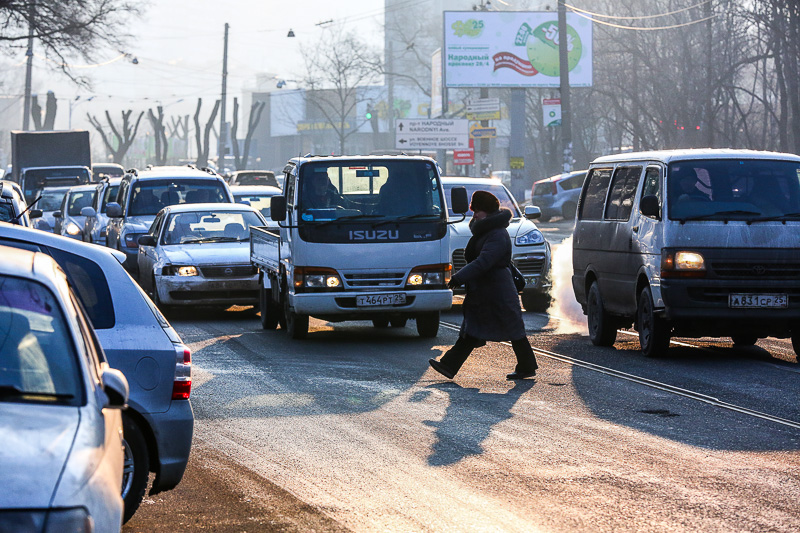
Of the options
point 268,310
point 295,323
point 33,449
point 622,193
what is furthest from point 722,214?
point 33,449

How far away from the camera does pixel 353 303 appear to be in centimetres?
1362

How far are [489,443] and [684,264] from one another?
4494 mm

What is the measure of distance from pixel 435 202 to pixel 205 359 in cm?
319

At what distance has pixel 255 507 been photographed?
250 inches

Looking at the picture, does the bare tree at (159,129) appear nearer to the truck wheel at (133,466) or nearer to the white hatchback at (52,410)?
the truck wheel at (133,466)

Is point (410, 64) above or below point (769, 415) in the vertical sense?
above

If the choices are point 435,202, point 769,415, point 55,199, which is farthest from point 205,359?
point 55,199

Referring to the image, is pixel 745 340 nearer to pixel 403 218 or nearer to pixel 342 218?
pixel 403 218

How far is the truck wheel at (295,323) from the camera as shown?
553 inches

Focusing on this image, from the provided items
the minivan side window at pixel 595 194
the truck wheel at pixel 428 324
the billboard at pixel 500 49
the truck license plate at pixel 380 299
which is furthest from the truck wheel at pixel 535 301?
the billboard at pixel 500 49

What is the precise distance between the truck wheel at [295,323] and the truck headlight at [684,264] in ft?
13.5

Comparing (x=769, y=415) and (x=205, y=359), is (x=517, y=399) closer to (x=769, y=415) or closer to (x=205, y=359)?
(x=769, y=415)

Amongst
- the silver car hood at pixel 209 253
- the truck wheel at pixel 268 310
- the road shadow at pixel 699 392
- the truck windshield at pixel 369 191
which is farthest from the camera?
the silver car hood at pixel 209 253

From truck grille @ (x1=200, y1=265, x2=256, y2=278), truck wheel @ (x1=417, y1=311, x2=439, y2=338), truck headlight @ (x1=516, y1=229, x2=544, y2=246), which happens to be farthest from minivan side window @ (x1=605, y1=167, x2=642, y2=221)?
truck grille @ (x1=200, y1=265, x2=256, y2=278)
